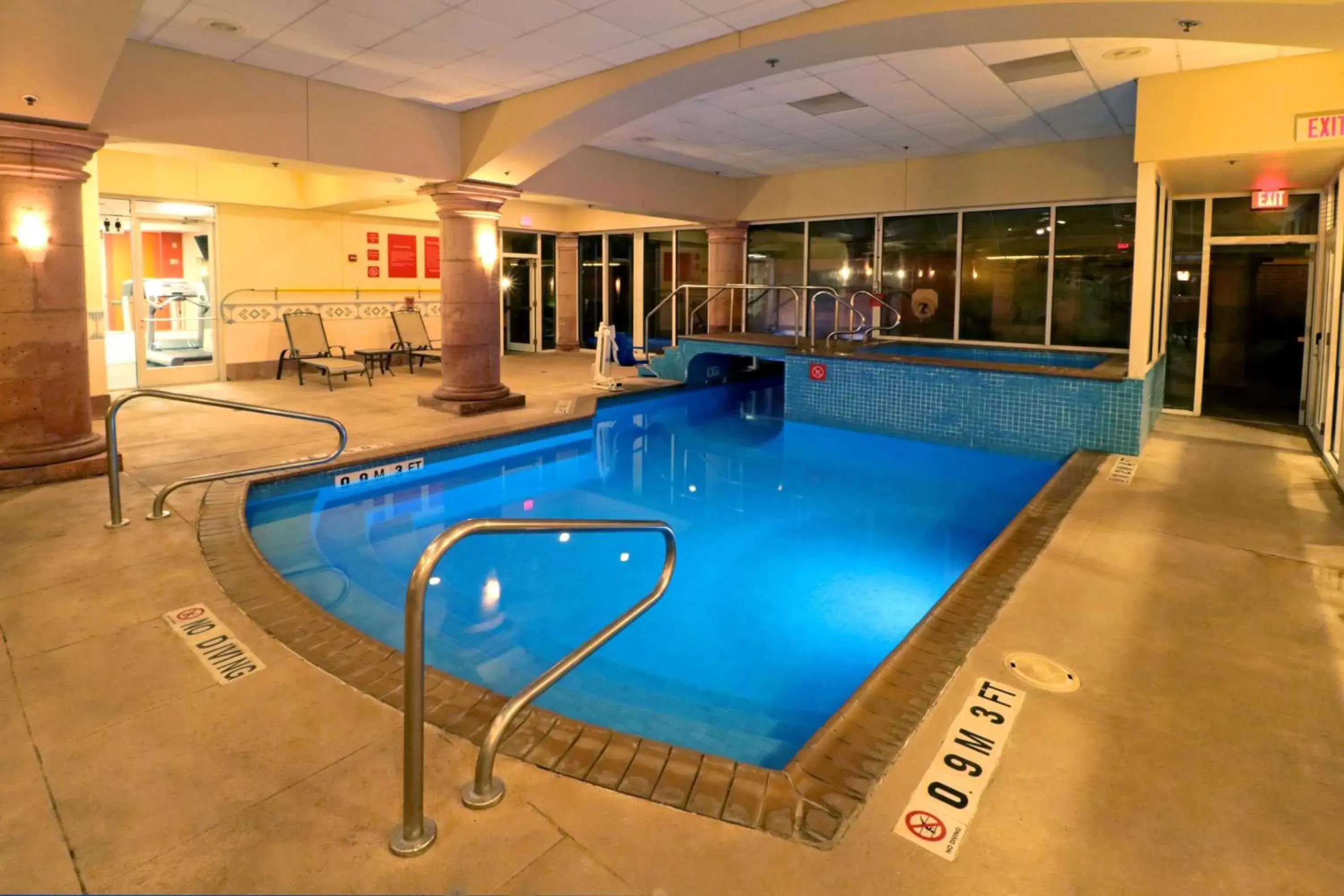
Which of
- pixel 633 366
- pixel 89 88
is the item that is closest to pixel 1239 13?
pixel 89 88

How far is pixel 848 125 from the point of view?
335 inches

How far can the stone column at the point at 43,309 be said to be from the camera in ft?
16.6

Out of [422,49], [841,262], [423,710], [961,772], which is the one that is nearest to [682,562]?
[961,772]

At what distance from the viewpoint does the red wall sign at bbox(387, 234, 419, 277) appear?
1205cm

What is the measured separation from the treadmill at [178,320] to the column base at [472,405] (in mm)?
3444

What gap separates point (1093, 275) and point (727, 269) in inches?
208

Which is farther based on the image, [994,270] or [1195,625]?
[994,270]

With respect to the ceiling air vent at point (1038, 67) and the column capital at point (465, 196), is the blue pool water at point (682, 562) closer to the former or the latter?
the column capital at point (465, 196)

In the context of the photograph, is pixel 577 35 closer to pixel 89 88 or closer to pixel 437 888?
pixel 89 88

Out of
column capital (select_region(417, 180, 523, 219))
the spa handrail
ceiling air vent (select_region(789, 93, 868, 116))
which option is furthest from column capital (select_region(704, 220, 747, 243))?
column capital (select_region(417, 180, 523, 219))

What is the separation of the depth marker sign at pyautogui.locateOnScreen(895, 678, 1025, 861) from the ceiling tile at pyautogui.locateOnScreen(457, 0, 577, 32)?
4434mm

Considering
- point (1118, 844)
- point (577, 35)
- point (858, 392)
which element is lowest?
point (1118, 844)

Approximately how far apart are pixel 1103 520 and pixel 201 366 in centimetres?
1000

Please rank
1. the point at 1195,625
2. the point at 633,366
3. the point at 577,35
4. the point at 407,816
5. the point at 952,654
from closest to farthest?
the point at 407,816, the point at 952,654, the point at 1195,625, the point at 577,35, the point at 633,366
